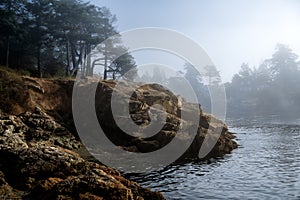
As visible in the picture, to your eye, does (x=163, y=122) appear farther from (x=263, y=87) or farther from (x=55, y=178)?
(x=263, y=87)

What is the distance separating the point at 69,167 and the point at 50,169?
1.01 meters

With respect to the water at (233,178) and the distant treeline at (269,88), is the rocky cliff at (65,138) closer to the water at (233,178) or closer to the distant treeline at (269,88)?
the water at (233,178)

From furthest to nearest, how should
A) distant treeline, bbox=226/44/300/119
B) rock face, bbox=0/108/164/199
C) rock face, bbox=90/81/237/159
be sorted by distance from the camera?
distant treeline, bbox=226/44/300/119, rock face, bbox=90/81/237/159, rock face, bbox=0/108/164/199

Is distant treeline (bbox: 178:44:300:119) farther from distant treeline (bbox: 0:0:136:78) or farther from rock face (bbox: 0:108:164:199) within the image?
rock face (bbox: 0:108:164:199)

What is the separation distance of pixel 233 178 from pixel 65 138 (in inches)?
655

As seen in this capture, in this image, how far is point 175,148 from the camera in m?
28.7

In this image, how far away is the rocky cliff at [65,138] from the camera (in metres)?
12.6

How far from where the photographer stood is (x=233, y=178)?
63.9ft

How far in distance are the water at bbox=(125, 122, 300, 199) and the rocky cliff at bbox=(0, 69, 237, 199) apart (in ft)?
11.1

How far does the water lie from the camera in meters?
16.2

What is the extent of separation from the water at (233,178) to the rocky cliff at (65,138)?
337 cm

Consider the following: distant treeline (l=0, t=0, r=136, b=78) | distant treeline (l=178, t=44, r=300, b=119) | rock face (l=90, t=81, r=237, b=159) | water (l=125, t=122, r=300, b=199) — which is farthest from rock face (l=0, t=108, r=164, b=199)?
distant treeline (l=178, t=44, r=300, b=119)

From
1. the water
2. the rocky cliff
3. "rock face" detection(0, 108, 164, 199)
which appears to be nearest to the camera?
"rock face" detection(0, 108, 164, 199)

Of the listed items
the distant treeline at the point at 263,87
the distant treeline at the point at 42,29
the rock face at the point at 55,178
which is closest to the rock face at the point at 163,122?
the rock face at the point at 55,178
